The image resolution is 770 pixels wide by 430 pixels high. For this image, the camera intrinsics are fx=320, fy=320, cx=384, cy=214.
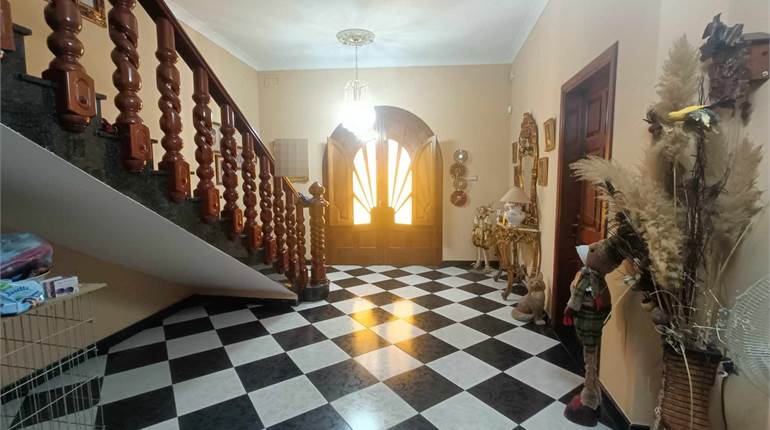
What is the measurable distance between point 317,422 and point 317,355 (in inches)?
25.8

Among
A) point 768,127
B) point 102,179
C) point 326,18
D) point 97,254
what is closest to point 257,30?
point 326,18

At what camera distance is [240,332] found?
2.62 metres

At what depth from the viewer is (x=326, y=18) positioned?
3.21 meters

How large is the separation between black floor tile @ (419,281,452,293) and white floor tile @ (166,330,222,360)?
213 centimetres

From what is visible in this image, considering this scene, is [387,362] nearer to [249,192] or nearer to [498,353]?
[498,353]

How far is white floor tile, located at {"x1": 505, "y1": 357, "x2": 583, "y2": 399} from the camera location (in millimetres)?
1885

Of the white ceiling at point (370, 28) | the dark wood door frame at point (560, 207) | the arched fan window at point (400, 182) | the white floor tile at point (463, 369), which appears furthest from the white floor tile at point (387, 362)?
the white ceiling at point (370, 28)

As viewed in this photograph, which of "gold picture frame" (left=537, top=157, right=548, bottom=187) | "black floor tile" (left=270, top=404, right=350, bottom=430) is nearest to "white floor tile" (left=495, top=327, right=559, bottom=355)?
"gold picture frame" (left=537, top=157, right=548, bottom=187)

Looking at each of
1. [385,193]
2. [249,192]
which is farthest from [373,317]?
[385,193]

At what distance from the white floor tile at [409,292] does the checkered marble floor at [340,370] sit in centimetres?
23

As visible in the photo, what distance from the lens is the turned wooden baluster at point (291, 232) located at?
2814mm

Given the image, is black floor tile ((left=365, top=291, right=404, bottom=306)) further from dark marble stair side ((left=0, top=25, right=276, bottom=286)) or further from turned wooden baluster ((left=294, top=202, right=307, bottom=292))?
dark marble stair side ((left=0, top=25, right=276, bottom=286))

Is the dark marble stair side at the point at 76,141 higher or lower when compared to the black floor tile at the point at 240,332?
higher

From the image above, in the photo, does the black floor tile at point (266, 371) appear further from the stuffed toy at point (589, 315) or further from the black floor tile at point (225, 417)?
the stuffed toy at point (589, 315)
